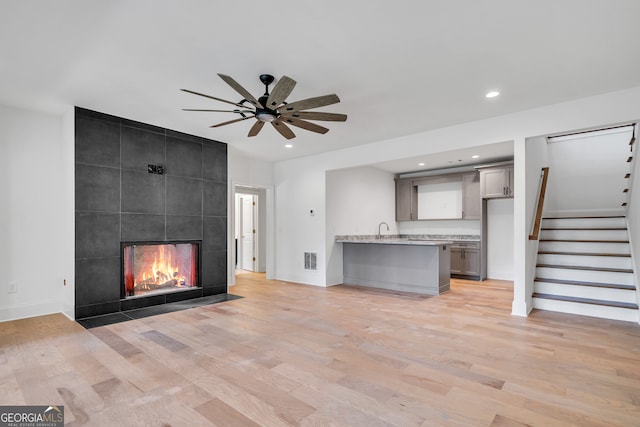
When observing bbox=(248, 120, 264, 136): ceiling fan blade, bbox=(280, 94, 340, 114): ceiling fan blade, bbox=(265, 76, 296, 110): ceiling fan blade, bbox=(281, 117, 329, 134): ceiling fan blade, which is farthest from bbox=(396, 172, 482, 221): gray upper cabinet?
bbox=(265, 76, 296, 110): ceiling fan blade

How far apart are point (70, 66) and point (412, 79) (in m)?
3.37

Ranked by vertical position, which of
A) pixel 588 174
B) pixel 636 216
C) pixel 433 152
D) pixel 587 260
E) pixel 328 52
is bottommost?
pixel 587 260

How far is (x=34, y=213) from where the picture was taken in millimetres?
4242

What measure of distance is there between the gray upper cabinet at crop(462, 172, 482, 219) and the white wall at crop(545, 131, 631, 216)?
1251mm

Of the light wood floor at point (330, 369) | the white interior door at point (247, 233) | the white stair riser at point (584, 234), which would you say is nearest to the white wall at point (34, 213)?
the light wood floor at point (330, 369)

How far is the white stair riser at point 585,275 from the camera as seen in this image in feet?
13.9

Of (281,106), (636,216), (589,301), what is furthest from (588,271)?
(281,106)

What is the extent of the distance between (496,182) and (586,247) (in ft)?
6.79

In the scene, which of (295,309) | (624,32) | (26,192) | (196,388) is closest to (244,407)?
(196,388)

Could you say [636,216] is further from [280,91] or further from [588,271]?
[280,91]

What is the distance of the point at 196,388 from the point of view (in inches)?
91.3

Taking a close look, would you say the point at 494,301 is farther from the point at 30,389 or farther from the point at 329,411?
the point at 30,389
